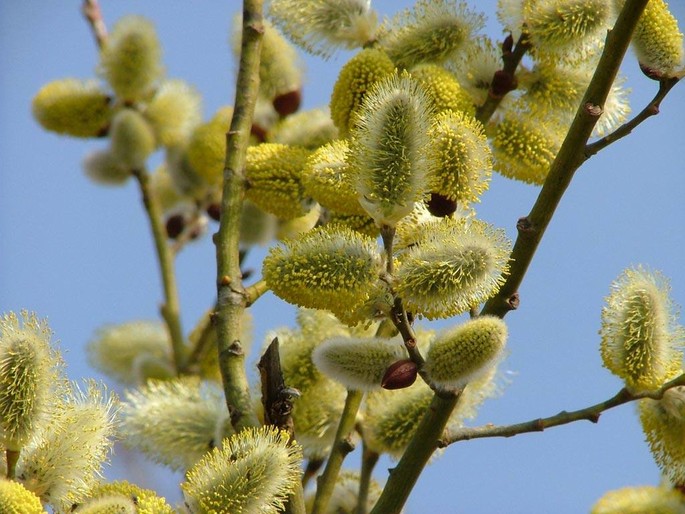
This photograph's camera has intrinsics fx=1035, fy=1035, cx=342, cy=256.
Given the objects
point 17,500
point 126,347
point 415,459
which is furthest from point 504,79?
point 126,347

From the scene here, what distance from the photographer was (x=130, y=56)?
304cm

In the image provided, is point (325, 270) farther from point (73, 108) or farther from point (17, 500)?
point (73, 108)

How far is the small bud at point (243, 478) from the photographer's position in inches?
54.4

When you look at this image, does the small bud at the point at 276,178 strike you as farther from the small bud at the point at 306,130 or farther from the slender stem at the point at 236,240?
the small bud at the point at 306,130

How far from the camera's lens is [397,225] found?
1579mm

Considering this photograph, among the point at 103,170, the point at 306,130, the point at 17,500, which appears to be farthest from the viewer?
the point at 103,170

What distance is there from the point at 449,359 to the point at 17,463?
0.62 meters

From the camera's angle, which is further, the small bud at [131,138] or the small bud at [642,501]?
the small bud at [131,138]

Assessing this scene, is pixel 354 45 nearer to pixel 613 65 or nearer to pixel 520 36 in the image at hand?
pixel 520 36

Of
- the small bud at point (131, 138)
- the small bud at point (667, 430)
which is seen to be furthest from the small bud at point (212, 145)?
the small bud at point (667, 430)

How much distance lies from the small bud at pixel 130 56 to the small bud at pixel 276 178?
123 centimetres

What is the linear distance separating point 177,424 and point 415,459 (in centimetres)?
64

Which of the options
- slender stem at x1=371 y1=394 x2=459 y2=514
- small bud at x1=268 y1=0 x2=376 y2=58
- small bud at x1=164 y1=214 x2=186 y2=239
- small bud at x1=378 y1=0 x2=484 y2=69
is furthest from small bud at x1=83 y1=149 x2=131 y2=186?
slender stem at x1=371 y1=394 x2=459 y2=514

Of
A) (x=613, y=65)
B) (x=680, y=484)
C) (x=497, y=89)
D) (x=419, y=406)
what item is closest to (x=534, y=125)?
(x=497, y=89)
